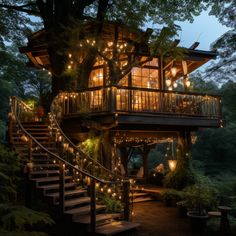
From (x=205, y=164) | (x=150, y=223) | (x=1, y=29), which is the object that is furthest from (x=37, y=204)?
(x=205, y=164)

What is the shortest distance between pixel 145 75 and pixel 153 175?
20.9ft

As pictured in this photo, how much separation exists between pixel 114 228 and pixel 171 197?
17.6 feet

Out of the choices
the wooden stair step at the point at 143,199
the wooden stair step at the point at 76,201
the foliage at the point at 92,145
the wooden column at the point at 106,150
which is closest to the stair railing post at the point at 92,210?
the wooden stair step at the point at 76,201

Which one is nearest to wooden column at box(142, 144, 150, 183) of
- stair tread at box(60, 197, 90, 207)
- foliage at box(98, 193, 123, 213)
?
foliage at box(98, 193, 123, 213)

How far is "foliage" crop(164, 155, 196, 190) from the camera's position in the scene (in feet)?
42.5

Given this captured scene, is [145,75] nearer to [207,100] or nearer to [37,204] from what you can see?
[207,100]

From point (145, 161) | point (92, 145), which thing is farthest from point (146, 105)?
point (145, 161)

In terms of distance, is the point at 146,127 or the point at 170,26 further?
the point at 146,127

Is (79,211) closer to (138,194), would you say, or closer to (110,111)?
(110,111)

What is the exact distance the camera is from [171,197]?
465 inches

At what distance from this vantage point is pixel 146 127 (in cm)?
1308

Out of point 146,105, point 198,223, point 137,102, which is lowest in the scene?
point 198,223

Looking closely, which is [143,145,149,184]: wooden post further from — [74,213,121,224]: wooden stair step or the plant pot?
[74,213,121,224]: wooden stair step

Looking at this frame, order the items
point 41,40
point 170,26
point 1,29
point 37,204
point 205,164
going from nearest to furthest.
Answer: point 37,204, point 170,26, point 1,29, point 41,40, point 205,164
